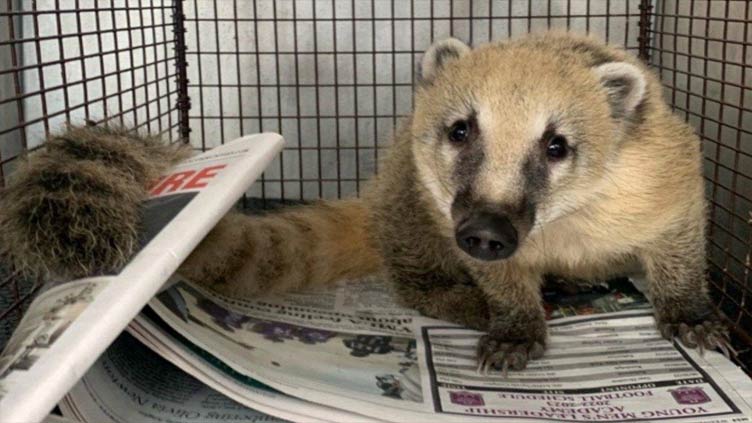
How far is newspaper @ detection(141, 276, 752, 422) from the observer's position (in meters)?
1.32

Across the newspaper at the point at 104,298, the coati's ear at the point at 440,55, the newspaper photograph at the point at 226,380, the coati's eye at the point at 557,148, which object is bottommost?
the newspaper photograph at the point at 226,380

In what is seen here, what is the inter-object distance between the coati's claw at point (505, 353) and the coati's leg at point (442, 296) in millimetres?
144

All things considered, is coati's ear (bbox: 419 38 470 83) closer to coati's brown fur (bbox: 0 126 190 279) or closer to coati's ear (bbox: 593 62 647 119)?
coati's ear (bbox: 593 62 647 119)

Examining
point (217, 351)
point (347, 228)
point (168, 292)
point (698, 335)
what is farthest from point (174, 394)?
point (698, 335)

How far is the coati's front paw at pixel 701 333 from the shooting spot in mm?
1615

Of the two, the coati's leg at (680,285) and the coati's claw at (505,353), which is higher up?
the coati's leg at (680,285)

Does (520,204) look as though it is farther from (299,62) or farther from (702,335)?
(299,62)

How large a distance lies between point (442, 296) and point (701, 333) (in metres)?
0.57

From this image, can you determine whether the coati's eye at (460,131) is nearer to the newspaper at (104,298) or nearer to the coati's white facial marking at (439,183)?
the coati's white facial marking at (439,183)

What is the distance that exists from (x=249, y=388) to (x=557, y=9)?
1993 mm

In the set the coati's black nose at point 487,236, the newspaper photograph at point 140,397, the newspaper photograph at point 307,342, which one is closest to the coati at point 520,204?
the coati's black nose at point 487,236

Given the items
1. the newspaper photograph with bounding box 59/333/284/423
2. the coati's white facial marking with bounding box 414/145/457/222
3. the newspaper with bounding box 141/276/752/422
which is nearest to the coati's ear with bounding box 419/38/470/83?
the coati's white facial marking with bounding box 414/145/457/222

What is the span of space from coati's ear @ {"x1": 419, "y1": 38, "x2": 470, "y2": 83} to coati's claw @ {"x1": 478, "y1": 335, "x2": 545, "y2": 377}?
588mm

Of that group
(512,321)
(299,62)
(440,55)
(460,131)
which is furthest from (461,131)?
(299,62)
